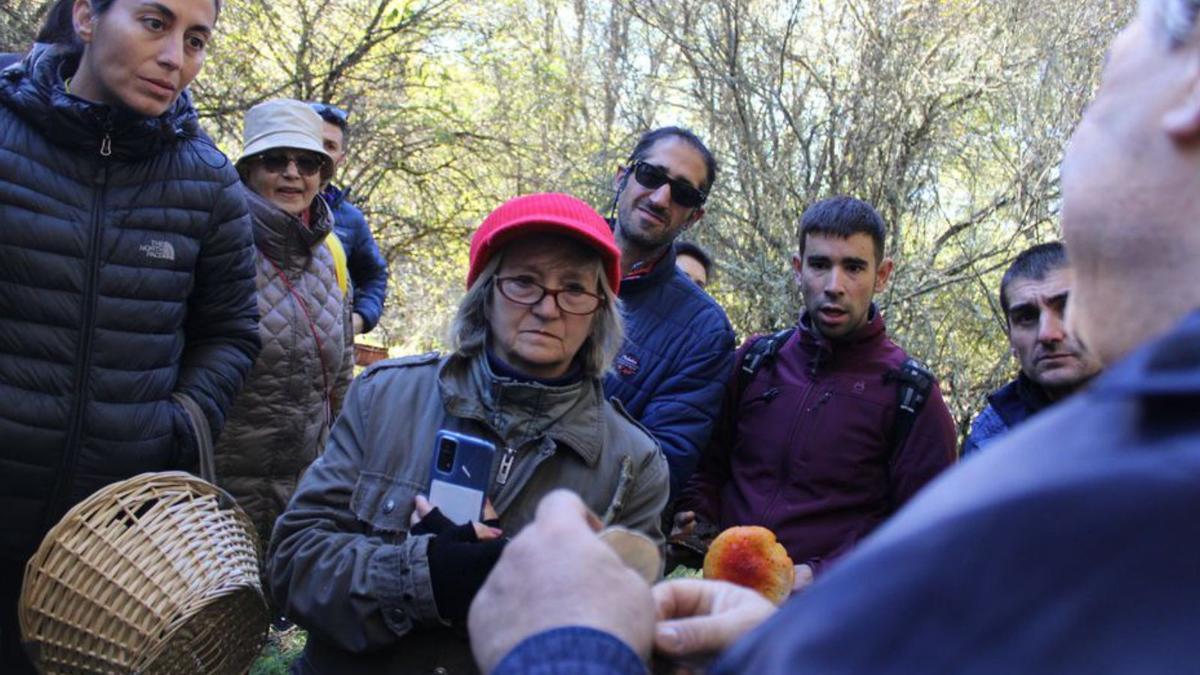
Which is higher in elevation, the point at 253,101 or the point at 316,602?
the point at 253,101

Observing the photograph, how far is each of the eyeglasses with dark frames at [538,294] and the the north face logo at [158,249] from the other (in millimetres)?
1060

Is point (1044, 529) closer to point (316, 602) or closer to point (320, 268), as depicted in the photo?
point (316, 602)

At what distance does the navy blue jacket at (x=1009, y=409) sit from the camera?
12.2 ft

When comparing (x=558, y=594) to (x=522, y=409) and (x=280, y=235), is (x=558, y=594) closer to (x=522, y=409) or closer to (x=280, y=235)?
(x=522, y=409)

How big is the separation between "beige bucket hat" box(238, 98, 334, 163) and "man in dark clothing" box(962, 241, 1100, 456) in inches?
110

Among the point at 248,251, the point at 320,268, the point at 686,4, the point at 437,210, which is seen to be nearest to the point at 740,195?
the point at 686,4

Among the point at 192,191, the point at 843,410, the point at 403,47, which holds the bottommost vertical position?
the point at 843,410

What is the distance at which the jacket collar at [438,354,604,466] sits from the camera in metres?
2.42

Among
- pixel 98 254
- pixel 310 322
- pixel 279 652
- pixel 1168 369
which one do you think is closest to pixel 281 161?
pixel 310 322

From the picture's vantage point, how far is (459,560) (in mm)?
2139

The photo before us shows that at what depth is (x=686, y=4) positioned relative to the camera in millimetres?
8547

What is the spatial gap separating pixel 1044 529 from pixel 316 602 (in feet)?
5.88

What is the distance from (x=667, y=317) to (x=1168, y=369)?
3.04 metres

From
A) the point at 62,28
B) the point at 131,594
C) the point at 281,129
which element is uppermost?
the point at 62,28
